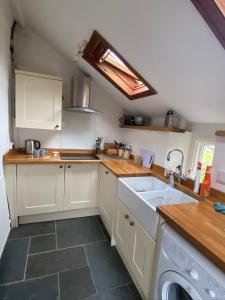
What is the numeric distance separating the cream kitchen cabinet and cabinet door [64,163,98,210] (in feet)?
2.08

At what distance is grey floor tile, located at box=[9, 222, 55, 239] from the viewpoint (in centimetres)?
198

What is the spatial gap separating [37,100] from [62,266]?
186 cm

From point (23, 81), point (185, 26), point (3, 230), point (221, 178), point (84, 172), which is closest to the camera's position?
point (185, 26)

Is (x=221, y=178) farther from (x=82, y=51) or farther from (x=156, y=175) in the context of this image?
(x=82, y=51)

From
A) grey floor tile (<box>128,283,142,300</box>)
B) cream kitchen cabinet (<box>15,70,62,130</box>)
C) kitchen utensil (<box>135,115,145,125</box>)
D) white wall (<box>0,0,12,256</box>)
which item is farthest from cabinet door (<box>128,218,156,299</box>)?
cream kitchen cabinet (<box>15,70,62,130</box>)

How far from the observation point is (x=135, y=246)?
140cm

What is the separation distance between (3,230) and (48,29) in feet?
7.50

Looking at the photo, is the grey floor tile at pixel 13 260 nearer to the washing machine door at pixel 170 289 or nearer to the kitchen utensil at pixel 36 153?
the kitchen utensil at pixel 36 153

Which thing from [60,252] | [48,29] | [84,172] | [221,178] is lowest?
[60,252]

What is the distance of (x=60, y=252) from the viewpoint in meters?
1.75

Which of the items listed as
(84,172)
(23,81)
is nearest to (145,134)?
(84,172)

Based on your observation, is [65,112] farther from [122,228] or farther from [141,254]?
[141,254]

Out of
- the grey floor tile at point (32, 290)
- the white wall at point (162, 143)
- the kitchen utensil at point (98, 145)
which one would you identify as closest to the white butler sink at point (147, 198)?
the white wall at point (162, 143)

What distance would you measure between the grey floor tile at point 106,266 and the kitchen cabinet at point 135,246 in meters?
0.12
